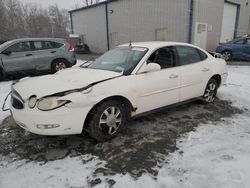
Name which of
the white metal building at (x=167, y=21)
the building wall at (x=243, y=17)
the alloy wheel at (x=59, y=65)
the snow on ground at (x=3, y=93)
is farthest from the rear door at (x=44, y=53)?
the building wall at (x=243, y=17)

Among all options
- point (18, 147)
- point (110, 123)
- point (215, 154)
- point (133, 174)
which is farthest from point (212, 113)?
point (18, 147)

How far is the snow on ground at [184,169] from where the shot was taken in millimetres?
2518

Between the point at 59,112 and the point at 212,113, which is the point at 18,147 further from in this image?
the point at 212,113

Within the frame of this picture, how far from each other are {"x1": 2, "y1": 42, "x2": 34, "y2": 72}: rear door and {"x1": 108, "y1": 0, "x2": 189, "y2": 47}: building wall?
9.01 m

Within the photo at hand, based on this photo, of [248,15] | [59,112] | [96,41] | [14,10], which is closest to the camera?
[59,112]

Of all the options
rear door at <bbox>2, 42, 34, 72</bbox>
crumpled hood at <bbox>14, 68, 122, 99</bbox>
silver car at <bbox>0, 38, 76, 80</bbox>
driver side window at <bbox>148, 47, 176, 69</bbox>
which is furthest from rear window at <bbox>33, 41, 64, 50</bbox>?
driver side window at <bbox>148, 47, 176, 69</bbox>

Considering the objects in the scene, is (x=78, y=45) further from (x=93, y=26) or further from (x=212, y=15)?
(x=212, y=15)

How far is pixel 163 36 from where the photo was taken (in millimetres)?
14734

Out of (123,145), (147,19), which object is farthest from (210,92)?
(147,19)

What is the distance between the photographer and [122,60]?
13.2ft

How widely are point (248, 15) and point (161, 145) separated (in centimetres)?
1859

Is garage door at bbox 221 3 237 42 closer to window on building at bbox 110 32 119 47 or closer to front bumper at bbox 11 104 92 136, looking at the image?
window on building at bbox 110 32 119 47

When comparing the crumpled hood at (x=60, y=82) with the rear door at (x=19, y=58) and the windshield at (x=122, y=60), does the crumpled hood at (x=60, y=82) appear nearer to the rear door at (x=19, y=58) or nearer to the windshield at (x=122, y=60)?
the windshield at (x=122, y=60)

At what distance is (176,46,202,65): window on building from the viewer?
4.38 metres
